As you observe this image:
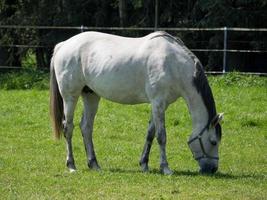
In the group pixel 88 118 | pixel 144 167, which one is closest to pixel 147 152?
pixel 144 167

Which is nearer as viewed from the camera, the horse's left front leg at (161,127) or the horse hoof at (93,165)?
the horse's left front leg at (161,127)

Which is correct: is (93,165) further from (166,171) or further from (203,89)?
(203,89)

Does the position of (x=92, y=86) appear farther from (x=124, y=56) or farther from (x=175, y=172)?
(x=175, y=172)

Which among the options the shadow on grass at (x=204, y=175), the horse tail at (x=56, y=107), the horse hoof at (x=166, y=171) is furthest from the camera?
the horse tail at (x=56, y=107)

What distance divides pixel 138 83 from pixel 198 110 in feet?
2.76

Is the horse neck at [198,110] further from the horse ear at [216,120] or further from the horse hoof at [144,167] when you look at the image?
the horse hoof at [144,167]

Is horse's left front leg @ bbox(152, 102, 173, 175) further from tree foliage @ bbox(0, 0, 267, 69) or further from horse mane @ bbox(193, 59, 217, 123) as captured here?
tree foliage @ bbox(0, 0, 267, 69)

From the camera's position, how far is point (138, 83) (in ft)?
29.1

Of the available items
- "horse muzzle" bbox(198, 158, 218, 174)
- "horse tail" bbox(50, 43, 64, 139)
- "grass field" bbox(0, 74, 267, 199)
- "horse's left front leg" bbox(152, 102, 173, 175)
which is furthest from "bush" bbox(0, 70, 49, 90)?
"horse muzzle" bbox(198, 158, 218, 174)

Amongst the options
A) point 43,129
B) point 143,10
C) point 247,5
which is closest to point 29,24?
point 143,10

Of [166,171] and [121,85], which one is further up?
→ [121,85]

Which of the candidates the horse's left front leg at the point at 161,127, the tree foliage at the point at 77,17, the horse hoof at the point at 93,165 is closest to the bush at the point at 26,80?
the tree foliage at the point at 77,17

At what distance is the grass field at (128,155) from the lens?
7.55 m

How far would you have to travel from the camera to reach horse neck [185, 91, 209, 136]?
867 cm
